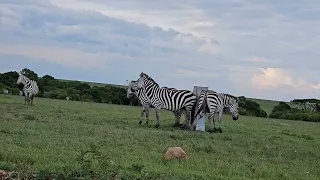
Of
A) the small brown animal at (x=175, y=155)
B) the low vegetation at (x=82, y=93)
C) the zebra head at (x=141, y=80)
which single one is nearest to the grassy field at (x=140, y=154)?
the small brown animal at (x=175, y=155)

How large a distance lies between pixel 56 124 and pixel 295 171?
799 cm

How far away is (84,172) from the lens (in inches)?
279

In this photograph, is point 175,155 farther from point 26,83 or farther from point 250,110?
point 250,110

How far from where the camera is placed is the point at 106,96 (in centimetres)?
4481

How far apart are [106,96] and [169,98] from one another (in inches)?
1015

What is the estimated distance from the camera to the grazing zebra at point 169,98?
19.2m

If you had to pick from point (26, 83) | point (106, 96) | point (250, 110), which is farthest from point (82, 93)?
point (26, 83)

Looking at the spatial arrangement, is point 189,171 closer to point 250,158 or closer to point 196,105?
point 250,158

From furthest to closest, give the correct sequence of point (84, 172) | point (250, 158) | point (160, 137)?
point (160, 137)
point (250, 158)
point (84, 172)

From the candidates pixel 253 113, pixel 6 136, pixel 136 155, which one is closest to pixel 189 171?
pixel 136 155

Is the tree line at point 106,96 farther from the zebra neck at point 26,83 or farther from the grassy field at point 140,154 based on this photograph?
the grassy field at point 140,154

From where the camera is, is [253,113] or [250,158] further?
[253,113]

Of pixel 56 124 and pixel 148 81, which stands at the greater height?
pixel 148 81

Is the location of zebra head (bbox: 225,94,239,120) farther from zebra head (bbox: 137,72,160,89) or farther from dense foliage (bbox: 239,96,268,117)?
dense foliage (bbox: 239,96,268,117)
